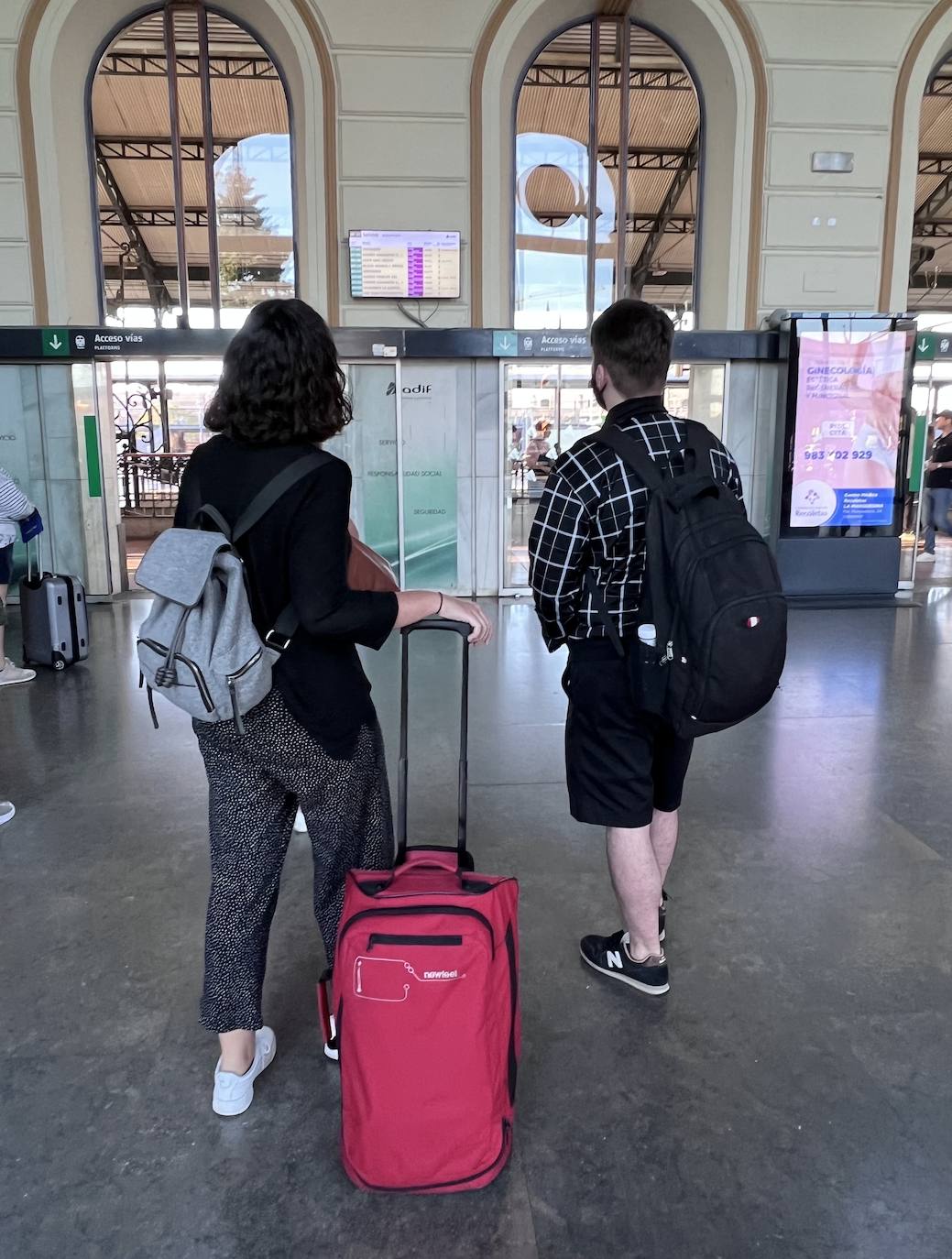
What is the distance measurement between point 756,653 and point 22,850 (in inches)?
115

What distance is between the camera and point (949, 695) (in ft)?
18.8

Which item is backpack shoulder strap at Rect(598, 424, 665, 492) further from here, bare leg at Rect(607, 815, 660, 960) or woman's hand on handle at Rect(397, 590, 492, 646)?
bare leg at Rect(607, 815, 660, 960)

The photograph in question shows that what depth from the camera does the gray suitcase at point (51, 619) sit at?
20.9 ft

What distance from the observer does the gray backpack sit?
1.79 m

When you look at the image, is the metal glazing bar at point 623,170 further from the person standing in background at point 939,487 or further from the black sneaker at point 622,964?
the black sneaker at point 622,964

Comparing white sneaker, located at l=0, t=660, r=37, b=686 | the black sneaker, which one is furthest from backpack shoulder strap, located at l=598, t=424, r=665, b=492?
white sneaker, located at l=0, t=660, r=37, b=686

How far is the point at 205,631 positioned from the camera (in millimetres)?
1814

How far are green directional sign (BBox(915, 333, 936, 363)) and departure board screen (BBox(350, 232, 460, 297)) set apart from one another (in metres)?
5.15

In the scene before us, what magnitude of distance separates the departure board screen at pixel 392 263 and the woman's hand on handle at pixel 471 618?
7.67 metres

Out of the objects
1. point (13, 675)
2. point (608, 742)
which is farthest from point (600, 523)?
point (13, 675)

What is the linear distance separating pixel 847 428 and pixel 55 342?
7.93 m

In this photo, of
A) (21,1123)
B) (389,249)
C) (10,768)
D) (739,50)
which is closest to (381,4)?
(389,249)

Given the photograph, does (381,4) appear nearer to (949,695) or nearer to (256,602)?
(949,695)

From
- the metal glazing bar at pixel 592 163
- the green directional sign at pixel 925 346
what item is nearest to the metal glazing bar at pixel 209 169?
the metal glazing bar at pixel 592 163
